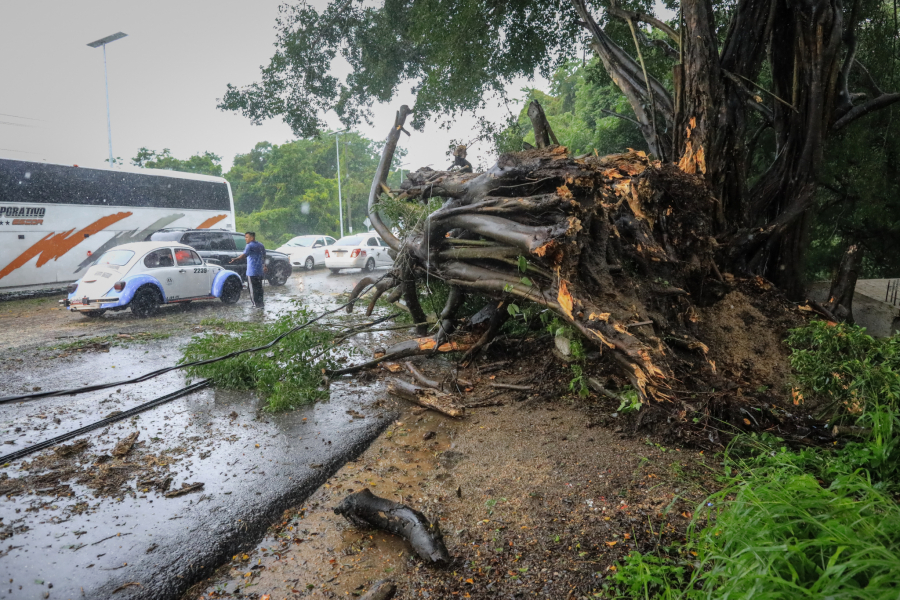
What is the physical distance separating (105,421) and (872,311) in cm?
1072

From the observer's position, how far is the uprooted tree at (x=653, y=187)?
4.91 m

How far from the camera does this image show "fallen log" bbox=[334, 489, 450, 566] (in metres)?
2.89

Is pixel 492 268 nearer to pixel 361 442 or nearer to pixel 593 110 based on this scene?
pixel 361 442

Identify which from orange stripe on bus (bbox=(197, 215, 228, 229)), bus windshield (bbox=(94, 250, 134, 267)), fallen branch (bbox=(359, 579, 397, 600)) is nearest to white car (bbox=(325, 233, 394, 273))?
orange stripe on bus (bbox=(197, 215, 228, 229))

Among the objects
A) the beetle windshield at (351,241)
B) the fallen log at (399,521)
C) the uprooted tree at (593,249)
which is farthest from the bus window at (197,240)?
the fallen log at (399,521)

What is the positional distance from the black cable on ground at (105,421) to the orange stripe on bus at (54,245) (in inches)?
472

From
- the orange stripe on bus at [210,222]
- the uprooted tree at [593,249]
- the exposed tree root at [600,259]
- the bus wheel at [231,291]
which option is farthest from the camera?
the orange stripe on bus at [210,222]

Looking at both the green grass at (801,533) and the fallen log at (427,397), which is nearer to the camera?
the green grass at (801,533)

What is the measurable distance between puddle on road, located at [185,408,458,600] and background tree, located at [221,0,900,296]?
185 inches

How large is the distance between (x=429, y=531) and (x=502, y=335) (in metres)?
4.23

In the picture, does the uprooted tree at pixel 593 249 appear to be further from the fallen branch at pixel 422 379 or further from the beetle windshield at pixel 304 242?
the beetle windshield at pixel 304 242

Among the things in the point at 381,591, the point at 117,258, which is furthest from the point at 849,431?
the point at 117,258

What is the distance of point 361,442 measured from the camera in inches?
185

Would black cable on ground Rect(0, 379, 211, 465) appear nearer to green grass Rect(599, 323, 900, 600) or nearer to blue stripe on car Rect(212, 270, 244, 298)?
green grass Rect(599, 323, 900, 600)
